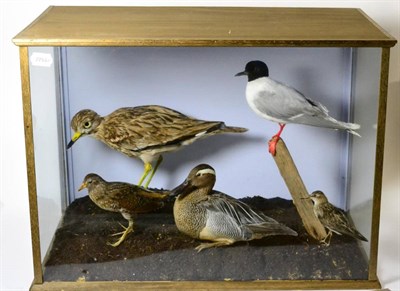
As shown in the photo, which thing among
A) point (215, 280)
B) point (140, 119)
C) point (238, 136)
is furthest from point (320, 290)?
point (140, 119)

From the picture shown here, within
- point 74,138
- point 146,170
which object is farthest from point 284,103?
point 74,138

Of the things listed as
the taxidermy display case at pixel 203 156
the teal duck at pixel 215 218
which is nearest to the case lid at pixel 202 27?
the taxidermy display case at pixel 203 156

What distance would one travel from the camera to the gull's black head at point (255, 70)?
4.36ft

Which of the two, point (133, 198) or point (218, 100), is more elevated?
point (218, 100)

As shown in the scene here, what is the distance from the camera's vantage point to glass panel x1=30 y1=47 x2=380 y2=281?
1339mm

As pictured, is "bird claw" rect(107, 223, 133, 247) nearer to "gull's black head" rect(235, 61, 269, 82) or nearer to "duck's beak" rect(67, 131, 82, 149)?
"duck's beak" rect(67, 131, 82, 149)

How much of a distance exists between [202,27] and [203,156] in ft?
0.74

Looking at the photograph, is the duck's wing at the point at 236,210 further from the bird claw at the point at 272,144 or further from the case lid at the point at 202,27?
the case lid at the point at 202,27

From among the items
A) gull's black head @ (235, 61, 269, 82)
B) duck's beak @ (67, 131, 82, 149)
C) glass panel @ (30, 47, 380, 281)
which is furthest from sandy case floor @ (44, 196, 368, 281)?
gull's black head @ (235, 61, 269, 82)

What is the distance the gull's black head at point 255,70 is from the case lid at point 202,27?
52 millimetres

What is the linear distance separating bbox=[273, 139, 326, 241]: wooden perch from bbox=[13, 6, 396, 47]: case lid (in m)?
0.22

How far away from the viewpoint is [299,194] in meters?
1.41

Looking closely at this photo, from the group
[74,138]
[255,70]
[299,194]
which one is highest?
[255,70]

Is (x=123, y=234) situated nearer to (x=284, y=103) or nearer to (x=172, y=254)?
(x=172, y=254)
